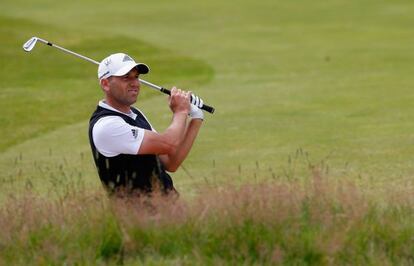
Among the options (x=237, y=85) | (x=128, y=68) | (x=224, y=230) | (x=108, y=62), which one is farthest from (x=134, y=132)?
(x=237, y=85)

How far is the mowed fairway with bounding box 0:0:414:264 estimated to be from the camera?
11867mm

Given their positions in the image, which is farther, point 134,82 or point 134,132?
point 134,82

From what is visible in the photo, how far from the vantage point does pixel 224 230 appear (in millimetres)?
7207

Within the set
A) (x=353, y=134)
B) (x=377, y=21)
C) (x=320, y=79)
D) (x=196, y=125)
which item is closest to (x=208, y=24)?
(x=377, y=21)

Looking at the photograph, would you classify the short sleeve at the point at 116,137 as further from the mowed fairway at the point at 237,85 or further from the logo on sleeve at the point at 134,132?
the mowed fairway at the point at 237,85

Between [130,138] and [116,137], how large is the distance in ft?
0.32

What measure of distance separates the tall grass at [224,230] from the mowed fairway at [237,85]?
0.43ft

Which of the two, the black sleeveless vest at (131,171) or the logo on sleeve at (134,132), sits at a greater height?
the logo on sleeve at (134,132)

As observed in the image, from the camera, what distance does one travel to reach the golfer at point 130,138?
7.98 metres

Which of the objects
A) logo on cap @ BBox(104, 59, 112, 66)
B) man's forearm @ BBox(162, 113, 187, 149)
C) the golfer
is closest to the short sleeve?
the golfer

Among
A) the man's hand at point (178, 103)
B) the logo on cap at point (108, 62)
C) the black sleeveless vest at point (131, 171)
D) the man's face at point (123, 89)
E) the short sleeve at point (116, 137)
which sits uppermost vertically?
the logo on cap at point (108, 62)

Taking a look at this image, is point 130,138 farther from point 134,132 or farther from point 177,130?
point 177,130

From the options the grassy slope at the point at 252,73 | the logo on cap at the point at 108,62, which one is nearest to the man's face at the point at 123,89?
the logo on cap at the point at 108,62

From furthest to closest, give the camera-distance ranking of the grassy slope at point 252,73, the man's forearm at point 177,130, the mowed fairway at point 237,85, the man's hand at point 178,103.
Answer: the grassy slope at point 252,73 → the mowed fairway at point 237,85 → the man's hand at point 178,103 → the man's forearm at point 177,130
